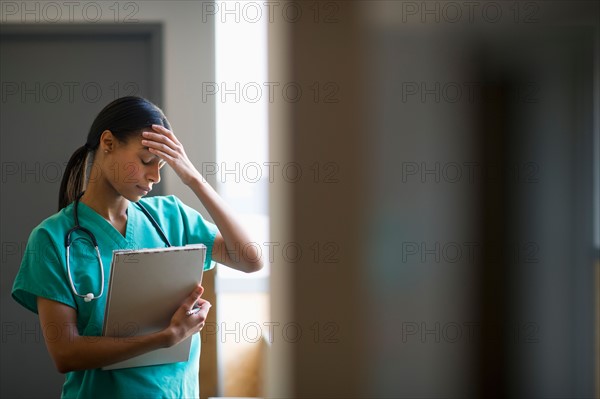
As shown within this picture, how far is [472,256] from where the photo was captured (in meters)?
0.19

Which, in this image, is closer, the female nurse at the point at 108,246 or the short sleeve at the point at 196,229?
the female nurse at the point at 108,246

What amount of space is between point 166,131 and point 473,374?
0.70 metres

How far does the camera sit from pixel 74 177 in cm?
85

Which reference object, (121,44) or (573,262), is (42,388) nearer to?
(121,44)

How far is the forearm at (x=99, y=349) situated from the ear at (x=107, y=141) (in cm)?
28

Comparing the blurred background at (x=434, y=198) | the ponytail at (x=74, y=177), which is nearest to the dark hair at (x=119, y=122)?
the ponytail at (x=74, y=177)

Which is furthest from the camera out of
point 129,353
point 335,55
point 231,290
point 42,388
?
point 231,290

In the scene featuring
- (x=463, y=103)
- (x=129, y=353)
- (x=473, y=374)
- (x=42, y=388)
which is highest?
(x=463, y=103)

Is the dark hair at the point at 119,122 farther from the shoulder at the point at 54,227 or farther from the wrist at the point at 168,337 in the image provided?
the wrist at the point at 168,337

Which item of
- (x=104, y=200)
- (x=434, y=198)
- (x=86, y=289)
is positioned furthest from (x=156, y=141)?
(x=434, y=198)

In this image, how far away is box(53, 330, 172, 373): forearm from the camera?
0.70 m

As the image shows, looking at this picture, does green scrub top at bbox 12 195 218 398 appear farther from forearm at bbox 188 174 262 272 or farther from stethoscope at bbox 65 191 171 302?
forearm at bbox 188 174 262 272

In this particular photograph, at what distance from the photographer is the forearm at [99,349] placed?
27.5 inches

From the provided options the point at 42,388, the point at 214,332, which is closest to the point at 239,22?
the point at 214,332
